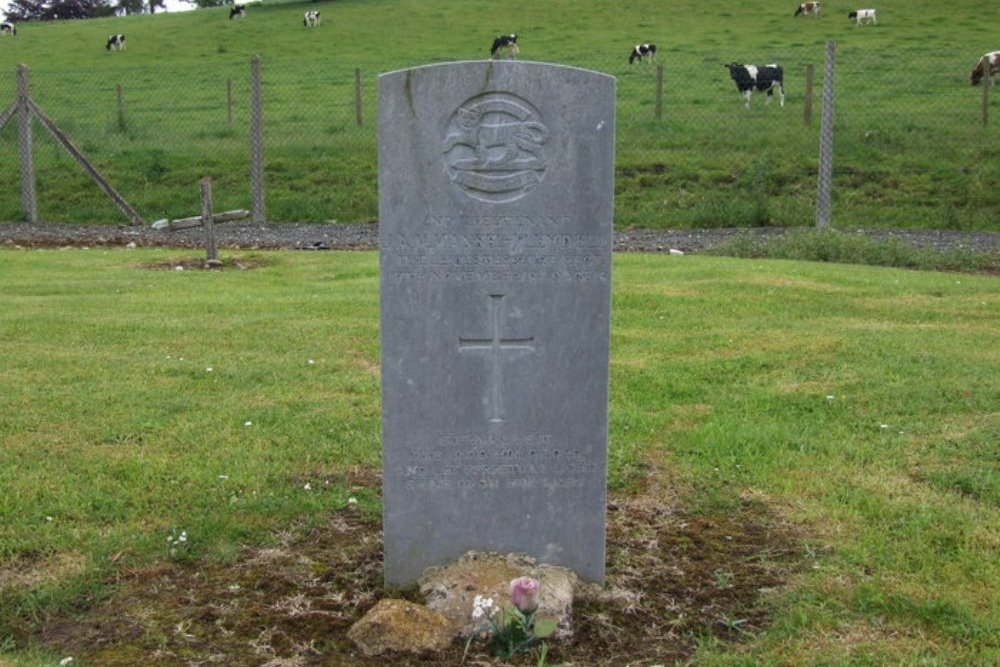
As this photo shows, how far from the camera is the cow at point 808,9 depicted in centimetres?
3822

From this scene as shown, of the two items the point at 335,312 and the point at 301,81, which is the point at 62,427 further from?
the point at 301,81

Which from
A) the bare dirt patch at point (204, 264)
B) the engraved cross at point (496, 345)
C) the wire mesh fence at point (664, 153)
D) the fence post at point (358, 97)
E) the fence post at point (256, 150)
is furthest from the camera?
the fence post at point (358, 97)

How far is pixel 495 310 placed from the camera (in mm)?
4137

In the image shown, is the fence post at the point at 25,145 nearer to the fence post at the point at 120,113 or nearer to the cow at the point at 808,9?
the fence post at the point at 120,113

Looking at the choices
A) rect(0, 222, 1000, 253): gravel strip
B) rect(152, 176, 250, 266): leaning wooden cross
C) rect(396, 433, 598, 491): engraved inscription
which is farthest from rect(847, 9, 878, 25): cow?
rect(396, 433, 598, 491): engraved inscription

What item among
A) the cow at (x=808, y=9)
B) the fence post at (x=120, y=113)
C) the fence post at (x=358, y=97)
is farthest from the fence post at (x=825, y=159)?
the cow at (x=808, y=9)

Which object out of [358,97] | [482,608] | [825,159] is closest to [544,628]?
[482,608]

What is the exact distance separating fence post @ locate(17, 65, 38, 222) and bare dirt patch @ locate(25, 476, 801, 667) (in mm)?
12233

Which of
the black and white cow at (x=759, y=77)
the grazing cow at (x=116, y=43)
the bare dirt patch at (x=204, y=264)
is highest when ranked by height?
the grazing cow at (x=116, y=43)

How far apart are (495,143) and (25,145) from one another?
43.0 feet

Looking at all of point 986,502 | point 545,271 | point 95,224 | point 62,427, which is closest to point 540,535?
point 545,271

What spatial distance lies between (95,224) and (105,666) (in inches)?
516

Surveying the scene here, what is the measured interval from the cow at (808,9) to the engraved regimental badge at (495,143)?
36908 millimetres

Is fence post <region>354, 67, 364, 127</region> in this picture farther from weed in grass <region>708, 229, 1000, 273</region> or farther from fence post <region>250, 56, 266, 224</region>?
weed in grass <region>708, 229, 1000, 273</region>
